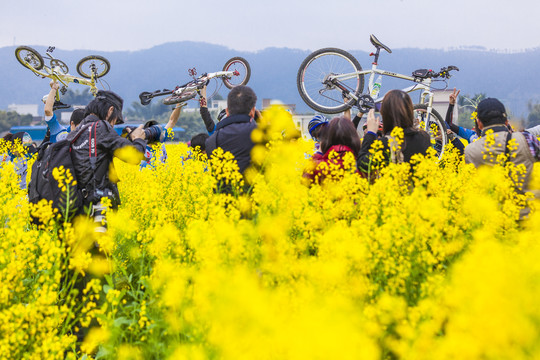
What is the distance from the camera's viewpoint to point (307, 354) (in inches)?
58.6

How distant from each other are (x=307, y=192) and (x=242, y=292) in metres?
1.77

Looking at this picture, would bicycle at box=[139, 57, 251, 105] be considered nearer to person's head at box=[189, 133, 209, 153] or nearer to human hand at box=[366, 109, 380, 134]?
person's head at box=[189, 133, 209, 153]

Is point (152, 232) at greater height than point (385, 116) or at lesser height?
lesser

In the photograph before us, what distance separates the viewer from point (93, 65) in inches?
347

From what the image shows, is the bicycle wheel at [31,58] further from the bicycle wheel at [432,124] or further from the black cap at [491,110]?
the black cap at [491,110]

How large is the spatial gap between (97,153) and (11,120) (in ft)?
330

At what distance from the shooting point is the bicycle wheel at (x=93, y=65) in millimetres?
8873

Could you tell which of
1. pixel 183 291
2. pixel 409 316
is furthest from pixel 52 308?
pixel 409 316

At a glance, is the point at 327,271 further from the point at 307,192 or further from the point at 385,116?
the point at 385,116

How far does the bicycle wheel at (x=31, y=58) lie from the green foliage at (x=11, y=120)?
92.6m

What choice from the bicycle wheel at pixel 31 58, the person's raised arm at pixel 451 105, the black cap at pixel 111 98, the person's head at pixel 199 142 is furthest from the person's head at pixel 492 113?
the bicycle wheel at pixel 31 58

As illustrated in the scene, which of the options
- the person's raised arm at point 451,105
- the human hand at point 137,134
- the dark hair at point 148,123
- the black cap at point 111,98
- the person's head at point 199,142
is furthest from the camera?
the person's head at point 199,142

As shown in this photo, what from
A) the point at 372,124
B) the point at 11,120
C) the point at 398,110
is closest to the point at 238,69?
the point at 372,124

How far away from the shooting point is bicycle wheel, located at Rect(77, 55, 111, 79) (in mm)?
8873
